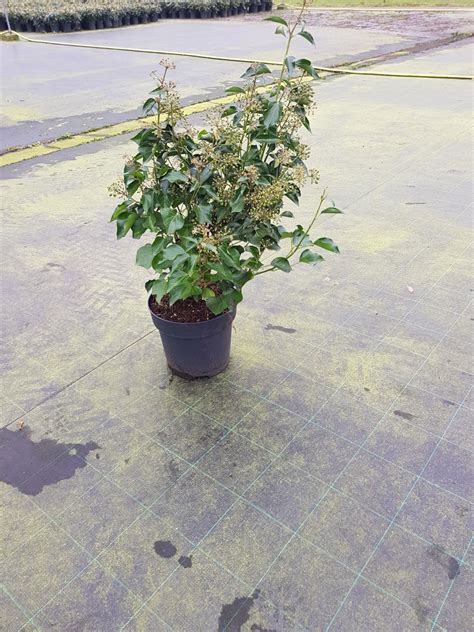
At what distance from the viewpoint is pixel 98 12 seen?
17.3 m

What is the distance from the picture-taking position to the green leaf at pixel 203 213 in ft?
6.05

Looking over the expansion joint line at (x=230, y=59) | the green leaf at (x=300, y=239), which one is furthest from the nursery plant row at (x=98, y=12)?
the green leaf at (x=300, y=239)

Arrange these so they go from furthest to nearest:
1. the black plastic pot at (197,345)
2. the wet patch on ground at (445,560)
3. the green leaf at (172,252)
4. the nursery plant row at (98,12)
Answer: the nursery plant row at (98,12), the black plastic pot at (197,345), the green leaf at (172,252), the wet patch on ground at (445,560)

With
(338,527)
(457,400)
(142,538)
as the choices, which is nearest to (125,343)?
(142,538)

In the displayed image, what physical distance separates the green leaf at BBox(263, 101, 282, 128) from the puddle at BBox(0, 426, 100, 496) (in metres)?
1.42

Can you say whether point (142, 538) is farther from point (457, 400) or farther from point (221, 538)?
point (457, 400)

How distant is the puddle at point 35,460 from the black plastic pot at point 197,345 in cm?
51

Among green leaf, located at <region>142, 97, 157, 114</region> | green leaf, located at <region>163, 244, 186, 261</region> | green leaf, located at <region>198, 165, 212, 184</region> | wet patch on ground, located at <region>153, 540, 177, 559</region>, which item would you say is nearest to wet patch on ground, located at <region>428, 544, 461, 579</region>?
wet patch on ground, located at <region>153, 540, 177, 559</region>

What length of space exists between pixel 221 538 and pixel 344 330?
1.32 meters

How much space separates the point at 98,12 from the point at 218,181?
749 inches

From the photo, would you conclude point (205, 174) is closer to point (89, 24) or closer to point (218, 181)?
point (218, 181)

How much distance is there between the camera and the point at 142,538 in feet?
5.41

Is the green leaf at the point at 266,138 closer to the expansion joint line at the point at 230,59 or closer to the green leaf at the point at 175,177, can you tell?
the green leaf at the point at 175,177

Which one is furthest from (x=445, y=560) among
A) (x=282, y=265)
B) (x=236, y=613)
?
(x=282, y=265)
